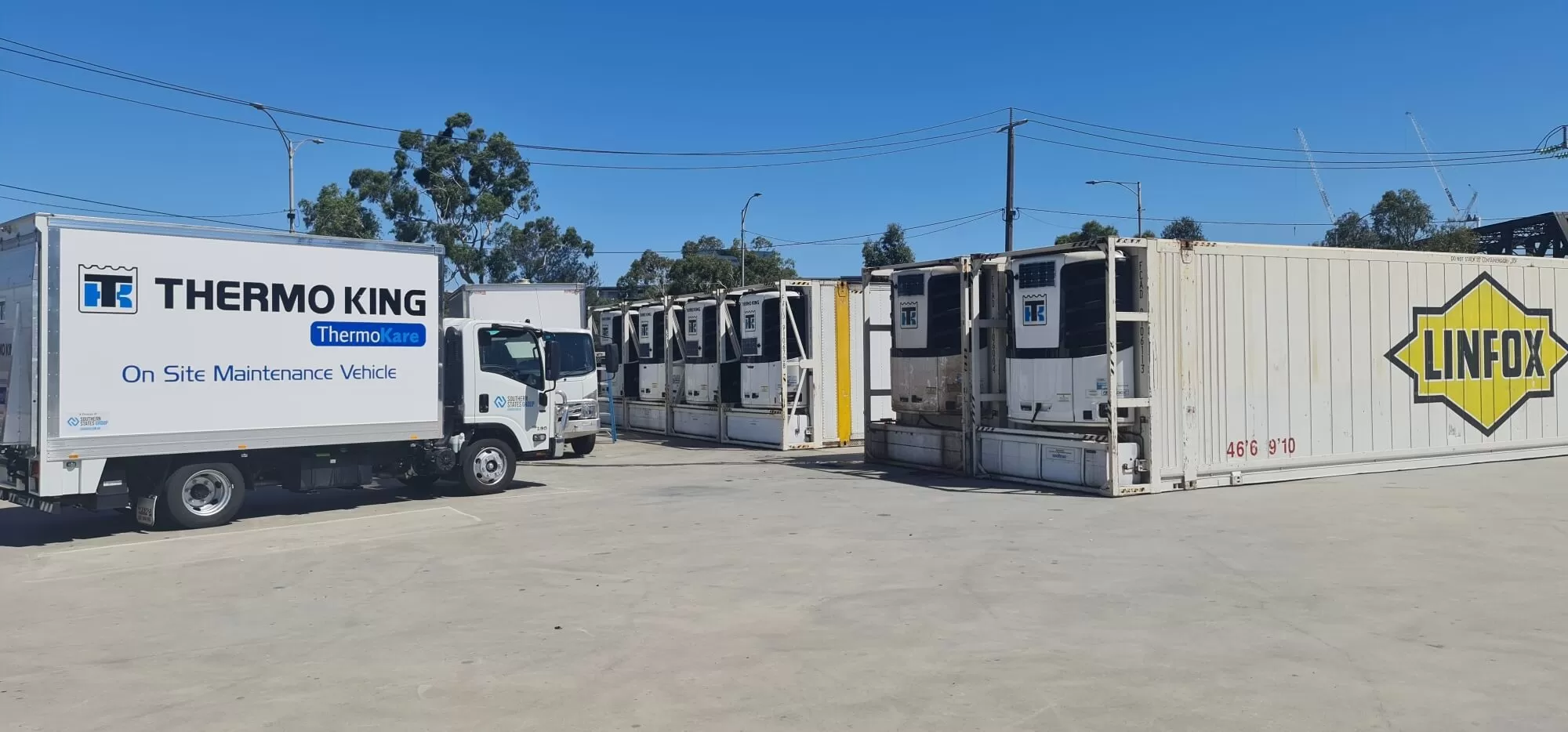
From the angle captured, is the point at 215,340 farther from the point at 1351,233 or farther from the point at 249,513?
the point at 1351,233

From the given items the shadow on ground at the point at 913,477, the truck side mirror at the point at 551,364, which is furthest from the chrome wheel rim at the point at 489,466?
the shadow on ground at the point at 913,477

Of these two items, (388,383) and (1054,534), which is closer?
(1054,534)

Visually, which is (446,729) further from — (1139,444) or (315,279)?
(1139,444)

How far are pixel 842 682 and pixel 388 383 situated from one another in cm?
851

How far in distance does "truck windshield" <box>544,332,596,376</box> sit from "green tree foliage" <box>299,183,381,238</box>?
20.8 metres

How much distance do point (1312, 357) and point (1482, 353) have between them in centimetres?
373

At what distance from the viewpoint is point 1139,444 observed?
532 inches

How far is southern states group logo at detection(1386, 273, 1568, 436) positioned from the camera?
1567cm

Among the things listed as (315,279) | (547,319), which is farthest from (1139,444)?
(547,319)

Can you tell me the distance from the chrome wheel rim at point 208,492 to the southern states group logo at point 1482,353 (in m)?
15.3

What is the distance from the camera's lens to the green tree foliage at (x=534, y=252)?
46.8m

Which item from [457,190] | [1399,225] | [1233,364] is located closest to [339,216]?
[457,190]

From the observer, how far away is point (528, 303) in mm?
20516

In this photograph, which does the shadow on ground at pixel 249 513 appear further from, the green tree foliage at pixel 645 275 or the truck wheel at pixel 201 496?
the green tree foliage at pixel 645 275
